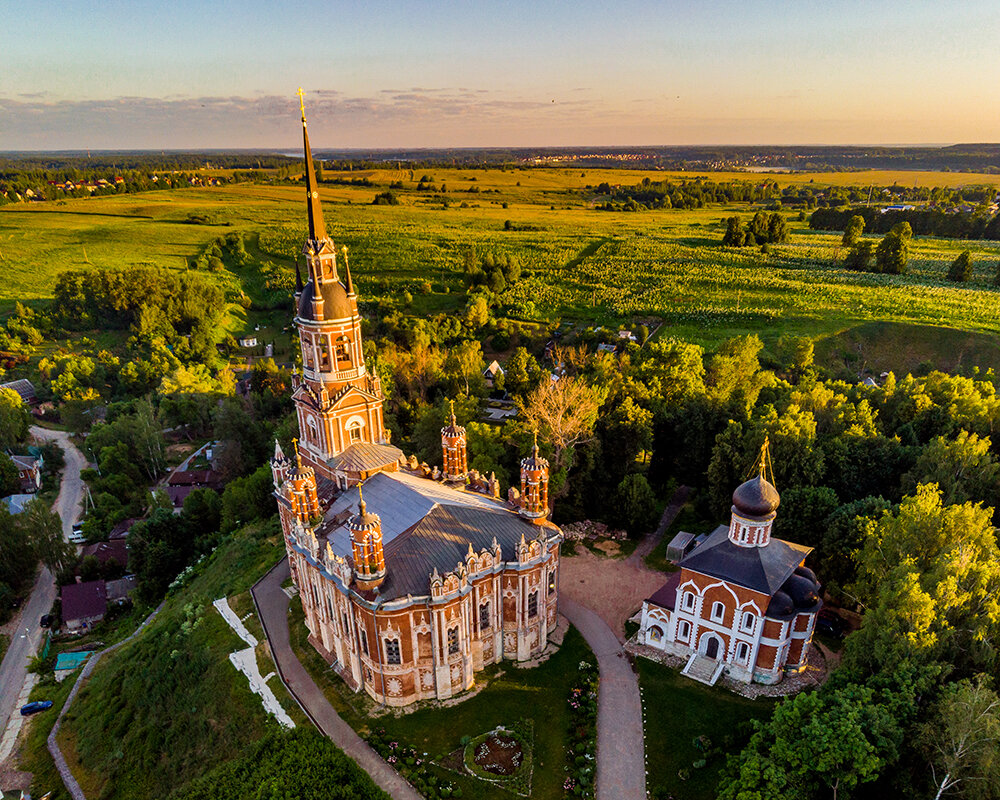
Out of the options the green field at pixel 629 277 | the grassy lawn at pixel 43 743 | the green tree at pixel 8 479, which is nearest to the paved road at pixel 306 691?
the grassy lawn at pixel 43 743

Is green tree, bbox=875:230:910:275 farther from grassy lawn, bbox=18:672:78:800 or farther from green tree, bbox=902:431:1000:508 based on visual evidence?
grassy lawn, bbox=18:672:78:800

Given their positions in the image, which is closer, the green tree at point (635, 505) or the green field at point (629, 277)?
the green tree at point (635, 505)

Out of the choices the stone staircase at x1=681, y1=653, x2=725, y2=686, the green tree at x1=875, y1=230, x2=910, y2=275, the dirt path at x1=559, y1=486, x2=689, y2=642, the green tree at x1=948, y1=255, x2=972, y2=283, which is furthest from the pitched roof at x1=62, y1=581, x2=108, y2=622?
the green tree at x1=948, y1=255, x2=972, y2=283

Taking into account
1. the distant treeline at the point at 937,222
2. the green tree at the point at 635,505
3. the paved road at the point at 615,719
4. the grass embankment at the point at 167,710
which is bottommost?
the grass embankment at the point at 167,710

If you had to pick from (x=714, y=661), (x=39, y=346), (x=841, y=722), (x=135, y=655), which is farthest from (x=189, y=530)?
(x=39, y=346)

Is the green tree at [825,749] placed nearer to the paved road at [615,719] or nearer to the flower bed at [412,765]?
the paved road at [615,719]

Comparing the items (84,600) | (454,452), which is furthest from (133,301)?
(454,452)

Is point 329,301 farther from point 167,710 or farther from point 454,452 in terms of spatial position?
point 167,710
